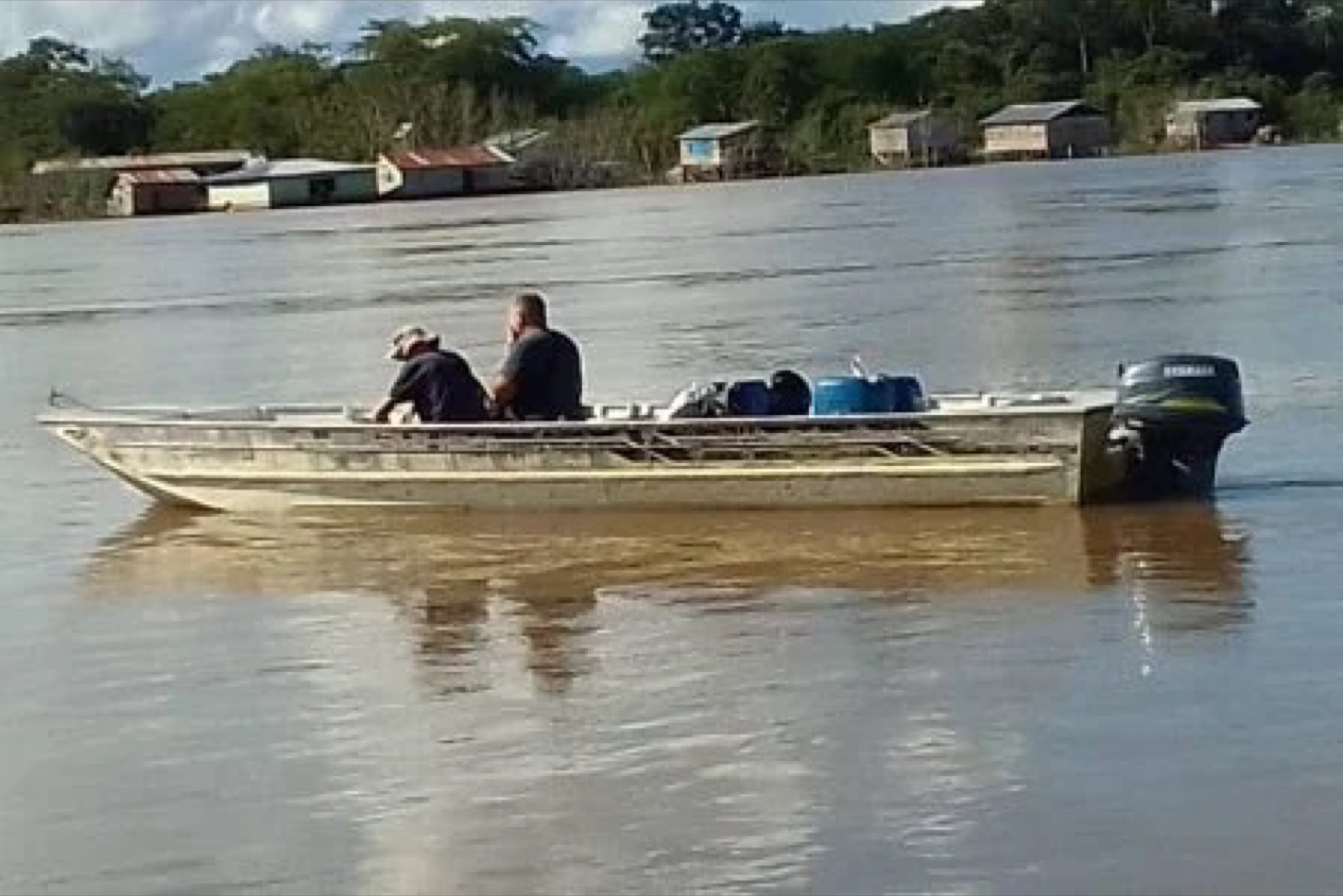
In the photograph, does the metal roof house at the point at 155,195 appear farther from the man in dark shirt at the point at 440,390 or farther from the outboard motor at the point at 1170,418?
the outboard motor at the point at 1170,418

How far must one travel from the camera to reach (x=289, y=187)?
117 m

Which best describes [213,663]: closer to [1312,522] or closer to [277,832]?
[277,832]

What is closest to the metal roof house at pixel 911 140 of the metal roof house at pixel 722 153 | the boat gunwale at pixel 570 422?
the metal roof house at pixel 722 153

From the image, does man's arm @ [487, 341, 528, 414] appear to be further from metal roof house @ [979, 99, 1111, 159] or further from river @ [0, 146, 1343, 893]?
metal roof house @ [979, 99, 1111, 159]

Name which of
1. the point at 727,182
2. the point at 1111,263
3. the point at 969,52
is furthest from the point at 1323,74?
the point at 1111,263

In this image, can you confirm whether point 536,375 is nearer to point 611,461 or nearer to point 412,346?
point 611,461

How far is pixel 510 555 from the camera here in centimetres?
1525

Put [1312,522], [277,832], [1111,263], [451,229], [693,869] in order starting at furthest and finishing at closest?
[451,229] < [1111,263] < [1312,522] < [277,832] < [693,869]

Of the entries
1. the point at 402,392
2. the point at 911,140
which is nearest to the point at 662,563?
the point at 402,392

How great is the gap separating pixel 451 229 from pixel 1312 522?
202 ft

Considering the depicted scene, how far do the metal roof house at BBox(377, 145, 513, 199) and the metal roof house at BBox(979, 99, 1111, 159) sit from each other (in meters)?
22.1

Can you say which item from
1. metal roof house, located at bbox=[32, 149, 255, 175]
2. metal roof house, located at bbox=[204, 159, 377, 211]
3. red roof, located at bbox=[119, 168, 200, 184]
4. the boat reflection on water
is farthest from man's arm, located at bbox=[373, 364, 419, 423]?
metal roof house, located at bbox=[32, 149, 255, 175]

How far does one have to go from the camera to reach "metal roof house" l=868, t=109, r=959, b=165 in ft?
400

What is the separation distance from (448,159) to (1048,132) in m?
25.8
